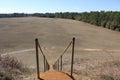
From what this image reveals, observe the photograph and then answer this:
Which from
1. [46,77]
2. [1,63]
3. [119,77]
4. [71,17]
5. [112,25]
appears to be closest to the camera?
[46,77]

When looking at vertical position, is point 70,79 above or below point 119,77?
above

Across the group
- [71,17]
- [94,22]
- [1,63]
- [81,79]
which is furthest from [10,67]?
[71,17]

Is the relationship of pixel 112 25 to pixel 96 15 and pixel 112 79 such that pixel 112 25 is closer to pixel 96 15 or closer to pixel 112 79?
pixel 96 15

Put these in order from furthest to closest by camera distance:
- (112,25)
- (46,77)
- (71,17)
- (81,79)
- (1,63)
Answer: (71,17) < (112,25) < (1,63) < (81,79) < (46,77)

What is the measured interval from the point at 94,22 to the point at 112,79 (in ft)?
203

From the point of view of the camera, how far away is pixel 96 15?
73938mm

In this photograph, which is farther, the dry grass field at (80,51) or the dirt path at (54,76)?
the dry grass field at (80,51)

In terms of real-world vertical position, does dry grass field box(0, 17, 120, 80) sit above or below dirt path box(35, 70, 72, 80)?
below

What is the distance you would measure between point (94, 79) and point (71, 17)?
99506 mm

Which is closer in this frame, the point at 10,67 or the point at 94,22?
the point at 10,67

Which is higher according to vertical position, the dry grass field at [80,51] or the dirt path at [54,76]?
the dirt path at [54,76]

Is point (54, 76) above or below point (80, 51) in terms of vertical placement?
above

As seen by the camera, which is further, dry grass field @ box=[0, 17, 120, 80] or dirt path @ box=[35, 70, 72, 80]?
dry grass field @ box=[0, 17, 120, 80]

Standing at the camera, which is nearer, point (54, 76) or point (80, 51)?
point (54, 76)
